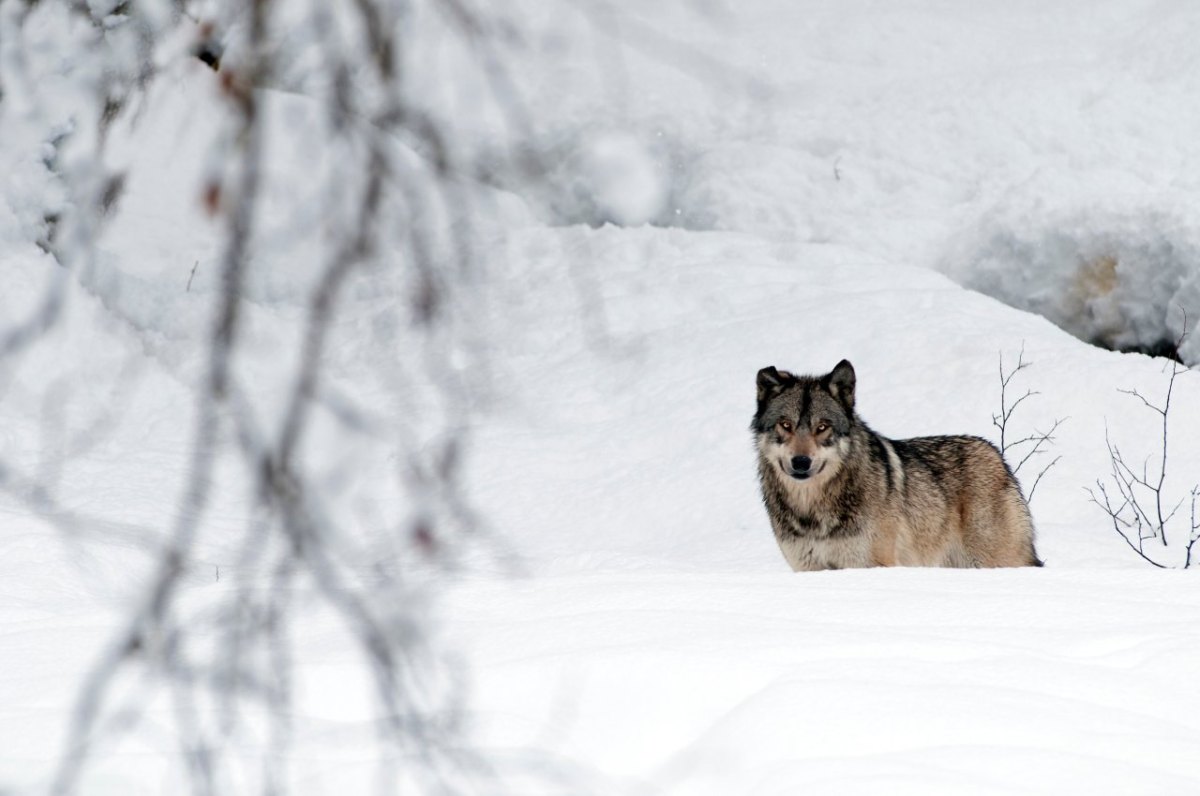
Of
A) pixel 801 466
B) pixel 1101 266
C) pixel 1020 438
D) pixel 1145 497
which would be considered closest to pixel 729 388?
pixel 1020 438

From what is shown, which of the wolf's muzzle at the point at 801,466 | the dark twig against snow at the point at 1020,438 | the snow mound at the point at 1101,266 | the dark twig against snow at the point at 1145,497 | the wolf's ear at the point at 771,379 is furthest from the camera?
the snow mound at the point at 1101,266

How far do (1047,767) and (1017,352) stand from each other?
22.3 feet

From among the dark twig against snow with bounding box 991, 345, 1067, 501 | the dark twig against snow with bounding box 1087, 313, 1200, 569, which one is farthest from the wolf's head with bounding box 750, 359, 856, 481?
the dark twig against snow with bounding box 991, 345, 1067, 501

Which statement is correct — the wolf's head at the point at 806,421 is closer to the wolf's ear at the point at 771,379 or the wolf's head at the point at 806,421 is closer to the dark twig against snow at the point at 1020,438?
the wolf's ear at the point at 771,379

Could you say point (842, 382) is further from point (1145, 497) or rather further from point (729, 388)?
point (729, 388)

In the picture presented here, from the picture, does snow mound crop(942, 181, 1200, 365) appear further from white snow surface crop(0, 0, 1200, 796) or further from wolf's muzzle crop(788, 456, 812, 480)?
wolf's muzzle crop(788, 456, 812, 480)

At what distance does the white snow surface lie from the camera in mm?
2371

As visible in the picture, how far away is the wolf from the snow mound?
342 centimetres

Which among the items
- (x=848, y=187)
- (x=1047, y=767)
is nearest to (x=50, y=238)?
(x=848, y=187)

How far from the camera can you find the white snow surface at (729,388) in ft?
7.78

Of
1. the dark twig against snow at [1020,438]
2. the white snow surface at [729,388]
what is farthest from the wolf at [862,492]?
the dark twig against snow at [1020,438]

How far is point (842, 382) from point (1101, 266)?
14.6ft

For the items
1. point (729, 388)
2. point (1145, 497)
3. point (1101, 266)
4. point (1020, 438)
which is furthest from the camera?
point (1101, 266)

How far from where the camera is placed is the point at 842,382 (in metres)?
6.07
